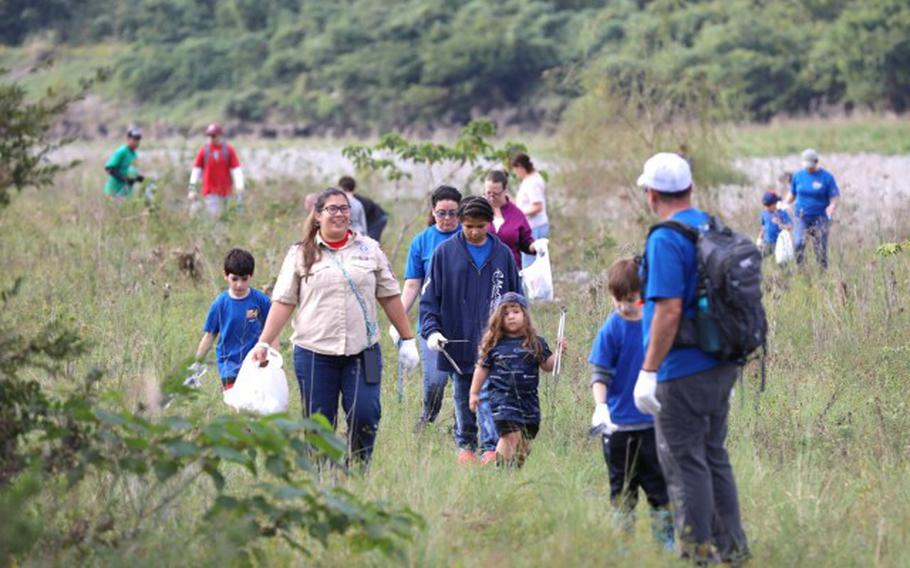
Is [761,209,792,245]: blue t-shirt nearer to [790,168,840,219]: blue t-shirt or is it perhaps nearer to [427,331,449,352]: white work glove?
[790,168,840,219]: blue t-shirt

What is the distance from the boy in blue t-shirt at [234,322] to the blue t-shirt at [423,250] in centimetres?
→ 104

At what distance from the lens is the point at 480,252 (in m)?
9.16

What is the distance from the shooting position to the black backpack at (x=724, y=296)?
5.93m

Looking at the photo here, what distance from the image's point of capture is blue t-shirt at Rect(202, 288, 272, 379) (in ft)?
31.5

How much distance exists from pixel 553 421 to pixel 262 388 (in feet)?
6.84

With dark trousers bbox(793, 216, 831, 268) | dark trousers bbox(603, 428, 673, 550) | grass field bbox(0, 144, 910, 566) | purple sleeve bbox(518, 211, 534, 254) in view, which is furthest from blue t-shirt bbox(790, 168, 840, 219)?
dark trousers bbox(603, 428, 673, 550)

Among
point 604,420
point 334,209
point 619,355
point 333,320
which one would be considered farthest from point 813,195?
point 604,420

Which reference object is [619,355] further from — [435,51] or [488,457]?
[435,51]

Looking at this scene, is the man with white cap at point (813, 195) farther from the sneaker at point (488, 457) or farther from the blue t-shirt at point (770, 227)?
the sneaker at point (488, 457)

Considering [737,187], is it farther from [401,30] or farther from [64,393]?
[401,30]

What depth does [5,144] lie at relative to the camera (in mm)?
5824

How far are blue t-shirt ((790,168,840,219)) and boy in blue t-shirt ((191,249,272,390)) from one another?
30.3 feet

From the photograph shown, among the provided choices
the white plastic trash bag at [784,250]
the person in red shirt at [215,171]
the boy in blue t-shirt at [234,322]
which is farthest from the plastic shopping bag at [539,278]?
the person in red shirt at [215,171]

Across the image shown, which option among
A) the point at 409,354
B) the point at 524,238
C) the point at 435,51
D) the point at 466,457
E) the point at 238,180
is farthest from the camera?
the point at 435,51
